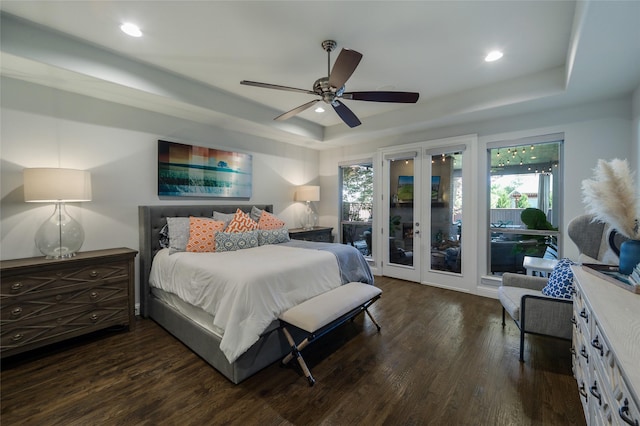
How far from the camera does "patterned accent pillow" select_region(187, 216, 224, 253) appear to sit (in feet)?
10.2

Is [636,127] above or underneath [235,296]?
above

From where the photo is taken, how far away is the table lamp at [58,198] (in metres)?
2.42

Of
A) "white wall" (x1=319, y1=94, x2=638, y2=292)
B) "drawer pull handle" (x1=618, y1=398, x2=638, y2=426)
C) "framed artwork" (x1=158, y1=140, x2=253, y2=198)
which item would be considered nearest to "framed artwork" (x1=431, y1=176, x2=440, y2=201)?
"white wall" (x1=319, y1=94, x2=638, y2=292)

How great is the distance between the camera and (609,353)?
107 centimetres

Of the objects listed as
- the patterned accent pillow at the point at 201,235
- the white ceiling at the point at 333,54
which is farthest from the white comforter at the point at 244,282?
the white ceiling at the point at 333,54

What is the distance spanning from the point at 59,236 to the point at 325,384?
287 cm

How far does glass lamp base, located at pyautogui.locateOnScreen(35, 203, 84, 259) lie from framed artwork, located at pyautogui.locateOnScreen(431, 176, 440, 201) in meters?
4.64

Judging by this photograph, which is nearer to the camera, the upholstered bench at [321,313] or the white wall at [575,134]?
the upholstered bench at [321,313]

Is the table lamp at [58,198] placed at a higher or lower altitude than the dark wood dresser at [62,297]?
higher

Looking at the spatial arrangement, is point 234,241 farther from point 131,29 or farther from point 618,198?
point 618,198

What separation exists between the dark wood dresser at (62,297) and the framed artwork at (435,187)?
13.8 ft

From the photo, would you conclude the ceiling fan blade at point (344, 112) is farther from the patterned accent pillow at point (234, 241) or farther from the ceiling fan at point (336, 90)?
the patterned accent pillow at point (234, 241)

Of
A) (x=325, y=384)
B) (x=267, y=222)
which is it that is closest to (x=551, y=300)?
(x=325, y=384)

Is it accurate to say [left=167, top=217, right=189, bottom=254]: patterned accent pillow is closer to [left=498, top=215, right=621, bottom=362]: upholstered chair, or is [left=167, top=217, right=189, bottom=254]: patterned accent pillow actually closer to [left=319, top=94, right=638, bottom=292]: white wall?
[left=498, top=215, right=621, bottom=362]: upholstered chair
